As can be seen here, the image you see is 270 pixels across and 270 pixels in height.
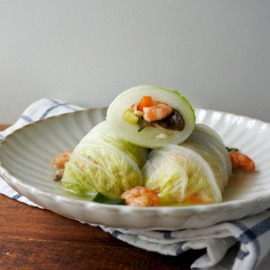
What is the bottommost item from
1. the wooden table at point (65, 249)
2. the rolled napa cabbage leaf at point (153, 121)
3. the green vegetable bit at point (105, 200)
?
the wooden table at point (65, 249)

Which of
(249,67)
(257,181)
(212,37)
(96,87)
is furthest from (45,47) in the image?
(257,181)

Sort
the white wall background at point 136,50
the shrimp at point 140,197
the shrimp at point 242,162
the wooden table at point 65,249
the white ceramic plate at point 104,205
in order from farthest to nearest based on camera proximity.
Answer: the white wall background at point 136,50 → the shrimp at point 242,162 → the shrimp at point 140,197 → the wooden table at point 65,249 → the white ceramic plate at point 104,205

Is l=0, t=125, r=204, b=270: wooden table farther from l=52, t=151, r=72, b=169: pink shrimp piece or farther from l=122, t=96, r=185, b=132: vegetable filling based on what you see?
l=122, t=96, r=185, b=132: vegetable filling

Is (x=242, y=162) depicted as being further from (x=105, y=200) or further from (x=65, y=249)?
(x=65, y=249)

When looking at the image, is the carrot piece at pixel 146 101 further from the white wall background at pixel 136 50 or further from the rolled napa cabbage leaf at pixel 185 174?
the white wall background at pixel 136 50

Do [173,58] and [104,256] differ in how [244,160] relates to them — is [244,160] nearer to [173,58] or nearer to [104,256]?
[104,256]

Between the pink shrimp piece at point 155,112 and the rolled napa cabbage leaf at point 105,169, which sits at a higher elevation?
the pink shrimp piece at point 155,112

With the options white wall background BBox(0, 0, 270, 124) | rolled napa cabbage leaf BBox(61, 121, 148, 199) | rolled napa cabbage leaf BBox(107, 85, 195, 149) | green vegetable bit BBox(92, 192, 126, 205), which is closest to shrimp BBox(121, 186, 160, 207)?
green vegetable bit BBox(92, 192, 126, 205)

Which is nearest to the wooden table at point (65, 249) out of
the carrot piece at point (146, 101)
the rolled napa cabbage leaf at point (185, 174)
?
the rolled napa cabbage leaf at point (185, 174)
